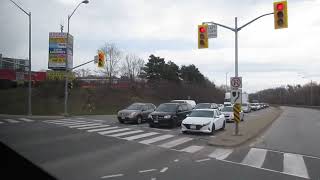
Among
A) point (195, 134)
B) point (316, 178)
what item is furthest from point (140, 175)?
point (195, 134)

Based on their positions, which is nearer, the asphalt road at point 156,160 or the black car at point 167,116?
the asphalt road at point 156,160

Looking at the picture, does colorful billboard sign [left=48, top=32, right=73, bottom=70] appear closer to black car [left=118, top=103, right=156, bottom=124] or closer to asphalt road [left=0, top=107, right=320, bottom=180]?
black car [left=118, top=103, right=156, bottom=124]

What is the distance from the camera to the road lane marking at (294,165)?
36.8 feet

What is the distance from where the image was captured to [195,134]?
23812mm

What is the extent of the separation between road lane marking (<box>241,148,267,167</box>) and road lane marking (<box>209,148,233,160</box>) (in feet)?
2.42

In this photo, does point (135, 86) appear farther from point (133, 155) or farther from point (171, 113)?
point (133, 155)

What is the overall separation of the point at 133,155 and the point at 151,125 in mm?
13880

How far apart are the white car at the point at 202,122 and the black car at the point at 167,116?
8.51 feet

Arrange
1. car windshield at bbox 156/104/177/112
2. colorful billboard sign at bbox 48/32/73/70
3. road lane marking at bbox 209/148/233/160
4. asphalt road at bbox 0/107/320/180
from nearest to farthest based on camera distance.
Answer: asphalt road at bbox 0/107/320/180
road lane marking at bbox 209/148/233/160
car windshield at bbox 156/104/177/112
colorful billboard sign at bbox 48/32/73/70

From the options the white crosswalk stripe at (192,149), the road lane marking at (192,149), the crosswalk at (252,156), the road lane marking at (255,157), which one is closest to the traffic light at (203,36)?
the crosswalk at (252,156)

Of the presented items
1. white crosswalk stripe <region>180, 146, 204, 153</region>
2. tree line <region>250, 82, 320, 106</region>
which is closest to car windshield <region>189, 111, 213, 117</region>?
white crosswalk stripe <region>180, 146, 204, 153</region>

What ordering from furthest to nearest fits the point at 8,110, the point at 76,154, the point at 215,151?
the point at 8,110, the point at 215,151, the point at 76,154

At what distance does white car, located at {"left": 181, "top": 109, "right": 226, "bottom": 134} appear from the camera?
23594mm

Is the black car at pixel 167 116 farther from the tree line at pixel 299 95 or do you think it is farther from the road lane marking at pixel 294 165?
the tree line at pixel 299 95
